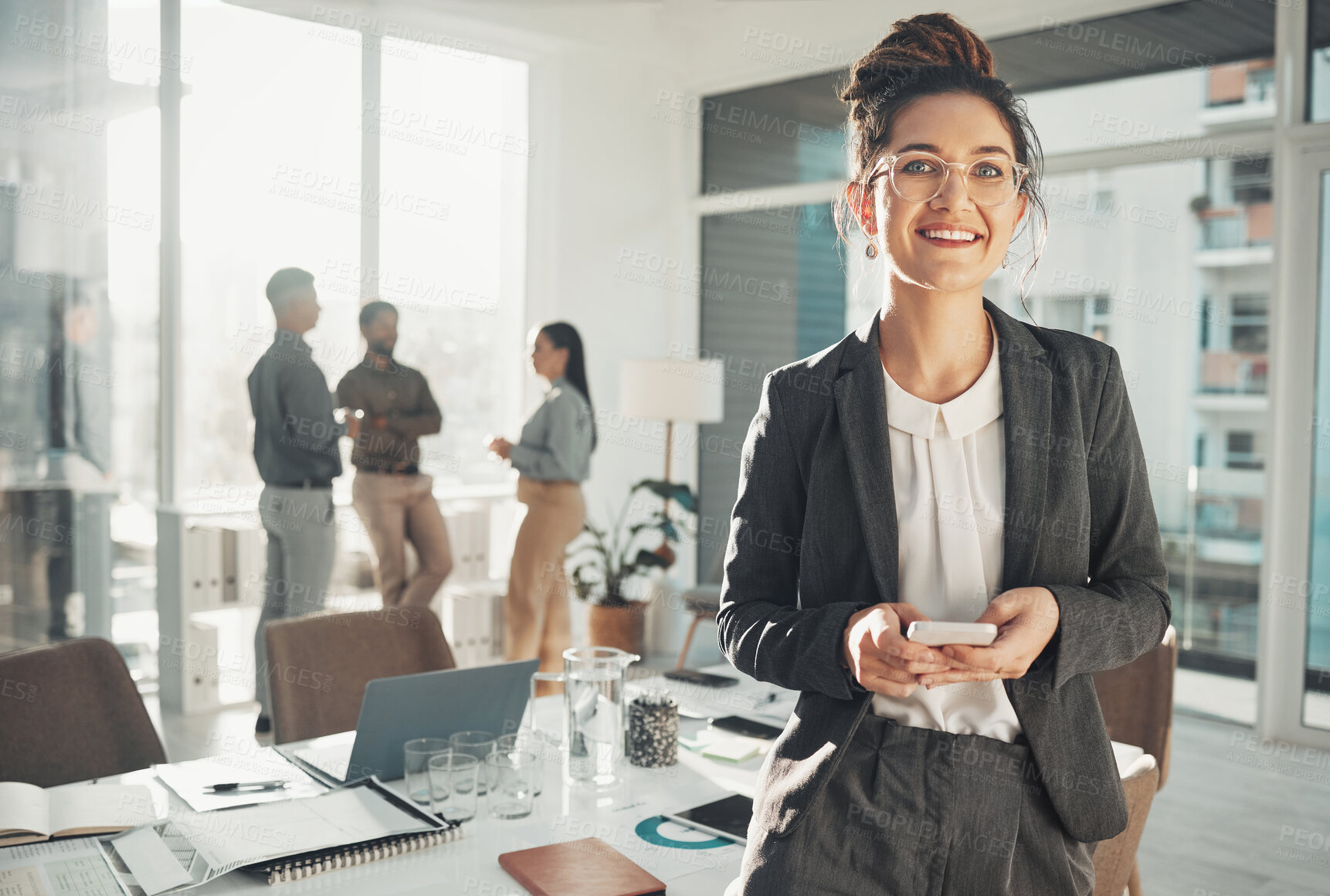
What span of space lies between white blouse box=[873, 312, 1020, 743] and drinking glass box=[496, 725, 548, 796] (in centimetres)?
77

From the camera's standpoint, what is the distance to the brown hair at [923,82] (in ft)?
3.52

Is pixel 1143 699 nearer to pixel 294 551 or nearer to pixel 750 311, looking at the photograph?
pixel 294 551

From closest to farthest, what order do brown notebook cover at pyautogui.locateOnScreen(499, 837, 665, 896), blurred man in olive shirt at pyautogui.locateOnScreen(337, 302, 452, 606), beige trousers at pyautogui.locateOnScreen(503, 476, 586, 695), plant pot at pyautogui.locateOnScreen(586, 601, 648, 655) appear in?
1. brown notebook cover at pyautogui.locateOnScreen(499, 837, 665, 896)
2. blurred man in olive shirt at pyautogui.locateOnScreen(337, 302, 452, 606)
3. beige trousers at pyautogui.locateOnScreen(503, 476, 586, 695)
4. plant pot at pyautogui.locateOnScreen(586, 601, 648, 655)

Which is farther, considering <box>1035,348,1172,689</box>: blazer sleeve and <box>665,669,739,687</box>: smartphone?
<box>665,669,739,687</box>: smartphone

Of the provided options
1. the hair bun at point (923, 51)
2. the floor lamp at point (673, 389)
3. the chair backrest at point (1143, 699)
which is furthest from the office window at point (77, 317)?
the hair bun at point (923, 51)

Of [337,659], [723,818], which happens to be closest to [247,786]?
[337,659]

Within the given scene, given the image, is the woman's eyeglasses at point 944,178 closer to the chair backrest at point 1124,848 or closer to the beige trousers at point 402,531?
the chair backrest at point 1124,848

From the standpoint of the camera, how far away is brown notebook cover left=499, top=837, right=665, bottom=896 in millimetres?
1343

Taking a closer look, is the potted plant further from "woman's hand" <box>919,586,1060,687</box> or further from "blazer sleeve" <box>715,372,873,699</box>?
"woman's hand" <box>919,586,1060,687</box>

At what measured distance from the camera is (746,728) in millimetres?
2121

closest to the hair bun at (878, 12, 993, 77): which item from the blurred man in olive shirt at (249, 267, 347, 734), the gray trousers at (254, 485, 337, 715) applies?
the blurred man in olive shirt at (249, 267, 347, 734)

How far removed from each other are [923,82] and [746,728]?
54.5 inches

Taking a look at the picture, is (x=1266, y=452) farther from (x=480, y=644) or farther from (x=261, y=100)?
(x=261, y=100)

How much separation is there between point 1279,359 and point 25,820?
4.54 meters
